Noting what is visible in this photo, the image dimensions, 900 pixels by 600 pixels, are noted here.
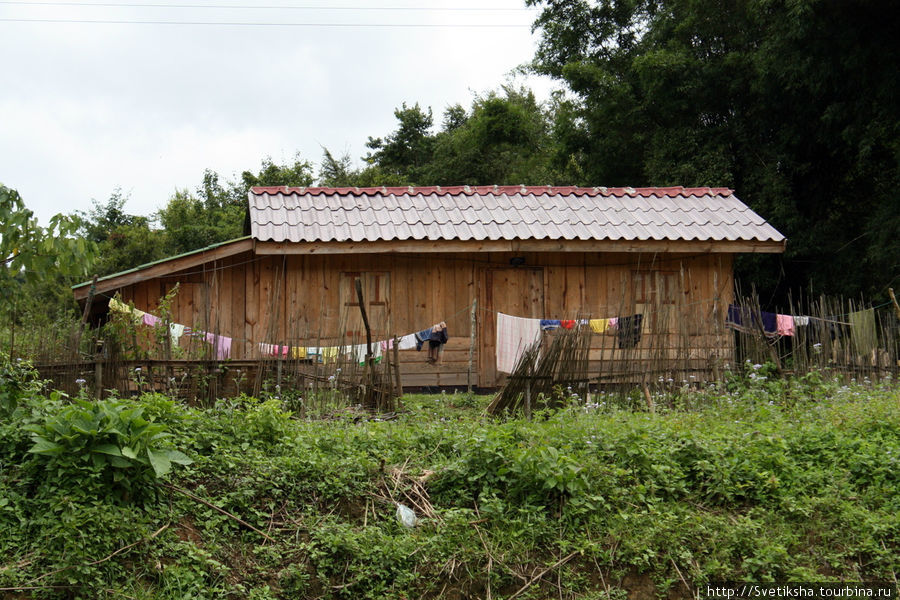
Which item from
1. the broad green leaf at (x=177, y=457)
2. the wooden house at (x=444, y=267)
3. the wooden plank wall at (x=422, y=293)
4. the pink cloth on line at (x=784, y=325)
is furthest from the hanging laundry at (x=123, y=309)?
the pink cloth on line at (x=784, y=325)

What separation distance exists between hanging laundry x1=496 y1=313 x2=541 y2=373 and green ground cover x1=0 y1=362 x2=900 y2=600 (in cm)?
436

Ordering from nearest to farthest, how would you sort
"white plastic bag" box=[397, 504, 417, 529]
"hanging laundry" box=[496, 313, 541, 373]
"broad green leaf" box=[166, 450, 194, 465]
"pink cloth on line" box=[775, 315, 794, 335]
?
"broad green leaf" box=[166, 450, 194, 465] → "white plastic bag" box=[397, 504, 417, 529] → "hanging laundry" box=[496, 313, 541, 373] → "pink cloth on line" box=[775, 315, 794, 335]

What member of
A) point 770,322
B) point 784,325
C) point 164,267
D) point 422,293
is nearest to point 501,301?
point 422,293

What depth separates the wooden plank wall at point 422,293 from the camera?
11.1m

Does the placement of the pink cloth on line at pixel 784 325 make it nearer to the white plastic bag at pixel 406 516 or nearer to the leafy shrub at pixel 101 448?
the white plastic bag at pixel 406 516

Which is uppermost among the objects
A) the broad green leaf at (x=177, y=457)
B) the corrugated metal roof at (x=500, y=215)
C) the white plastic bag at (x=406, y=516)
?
the corrugated metal roof at (x=500, y=215)

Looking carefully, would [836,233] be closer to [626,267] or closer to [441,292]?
[626,267]

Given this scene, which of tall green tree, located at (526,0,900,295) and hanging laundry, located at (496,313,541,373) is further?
tall green tree, located at (526,0,900,295)

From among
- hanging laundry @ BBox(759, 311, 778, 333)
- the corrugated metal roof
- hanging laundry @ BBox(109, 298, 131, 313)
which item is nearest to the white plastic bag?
hanging laundry @ BBox(109, 298, 131, 313)

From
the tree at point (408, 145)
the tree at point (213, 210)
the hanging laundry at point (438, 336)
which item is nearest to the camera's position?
the hanging laundry at point (438, 336)

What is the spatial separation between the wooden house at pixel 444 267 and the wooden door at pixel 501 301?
0.05 ft

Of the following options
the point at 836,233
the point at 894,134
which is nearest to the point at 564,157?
the point at 836,233

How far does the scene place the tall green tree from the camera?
14.1 meters

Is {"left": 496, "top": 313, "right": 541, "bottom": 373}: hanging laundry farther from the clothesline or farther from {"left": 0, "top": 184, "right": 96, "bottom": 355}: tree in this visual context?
{"left": 0, "top": 184, "right": 96, "bottom": 355}: tree
